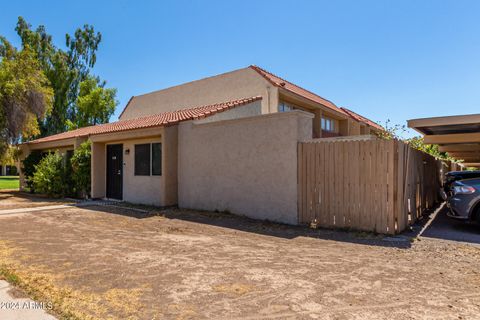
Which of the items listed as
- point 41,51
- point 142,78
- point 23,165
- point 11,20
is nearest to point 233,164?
point 23,165

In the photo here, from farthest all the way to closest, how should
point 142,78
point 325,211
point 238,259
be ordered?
point 142,78, point 325,211, point 238,259

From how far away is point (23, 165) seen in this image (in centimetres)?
2025

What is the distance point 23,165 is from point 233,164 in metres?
16.8

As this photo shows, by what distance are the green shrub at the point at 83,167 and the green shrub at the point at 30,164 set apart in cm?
597

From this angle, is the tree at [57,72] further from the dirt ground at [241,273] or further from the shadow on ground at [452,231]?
the shadow on ground at [452,231]

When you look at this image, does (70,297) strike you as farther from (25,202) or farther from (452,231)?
(25,202)

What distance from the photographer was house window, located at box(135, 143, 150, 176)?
13102 mm

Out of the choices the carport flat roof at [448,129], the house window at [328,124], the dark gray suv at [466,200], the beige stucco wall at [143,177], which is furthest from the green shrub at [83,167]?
the dark gray suv at [466,200]

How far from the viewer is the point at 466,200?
26.2 feet

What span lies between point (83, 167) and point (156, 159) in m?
5.03

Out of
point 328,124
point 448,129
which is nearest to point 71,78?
point 328,124

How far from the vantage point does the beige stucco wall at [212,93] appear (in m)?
15.7

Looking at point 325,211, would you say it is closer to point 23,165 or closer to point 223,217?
point 223,217

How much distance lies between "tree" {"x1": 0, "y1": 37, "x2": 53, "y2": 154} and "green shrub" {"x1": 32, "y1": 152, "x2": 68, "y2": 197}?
266cm
